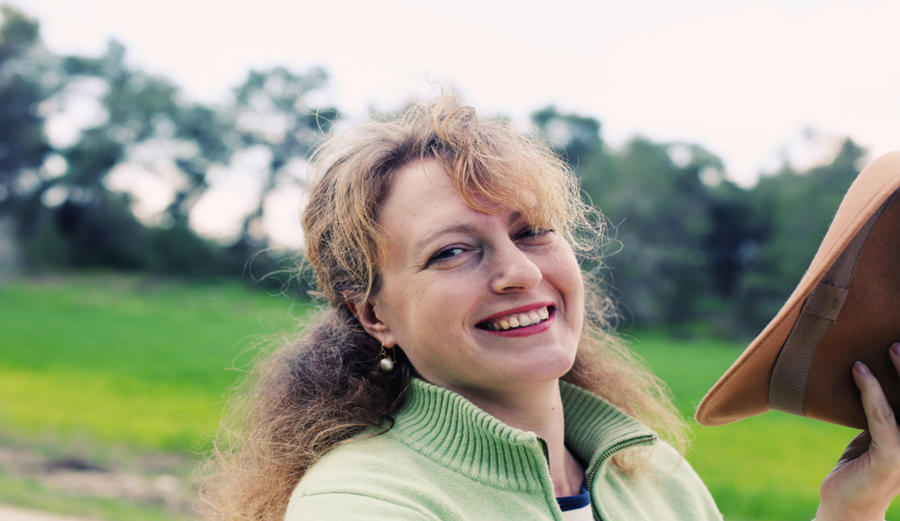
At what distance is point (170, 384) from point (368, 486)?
12.5m

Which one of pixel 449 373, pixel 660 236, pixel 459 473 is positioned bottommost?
pixel 459 473

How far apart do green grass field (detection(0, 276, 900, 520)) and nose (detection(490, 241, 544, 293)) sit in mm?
667

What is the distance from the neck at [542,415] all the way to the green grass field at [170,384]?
1.31 ft

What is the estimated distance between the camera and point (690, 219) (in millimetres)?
30922

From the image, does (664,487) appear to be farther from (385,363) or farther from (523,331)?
(385,363)

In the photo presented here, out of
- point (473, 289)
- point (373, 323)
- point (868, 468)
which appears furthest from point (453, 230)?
point (868, 468)

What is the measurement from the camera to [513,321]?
155 cm

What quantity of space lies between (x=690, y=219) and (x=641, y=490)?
3092cm

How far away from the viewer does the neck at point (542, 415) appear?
64.8 inches

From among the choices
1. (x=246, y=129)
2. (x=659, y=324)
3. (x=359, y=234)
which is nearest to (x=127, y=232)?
A: (x=246, y=129)

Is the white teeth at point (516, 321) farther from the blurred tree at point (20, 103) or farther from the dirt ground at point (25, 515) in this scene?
the blurred tree at point (20, 103)

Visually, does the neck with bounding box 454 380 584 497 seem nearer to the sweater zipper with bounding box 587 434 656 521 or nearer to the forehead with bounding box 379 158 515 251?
the sweater zipper with bounding box 587 434 656 521

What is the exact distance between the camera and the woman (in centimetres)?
149

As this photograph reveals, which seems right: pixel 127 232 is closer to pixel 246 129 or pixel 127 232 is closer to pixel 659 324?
pixel 246 129
